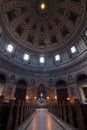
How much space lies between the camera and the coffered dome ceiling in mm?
20164

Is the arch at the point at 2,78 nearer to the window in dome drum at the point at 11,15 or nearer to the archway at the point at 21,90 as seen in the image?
the archway at the point at 21,90

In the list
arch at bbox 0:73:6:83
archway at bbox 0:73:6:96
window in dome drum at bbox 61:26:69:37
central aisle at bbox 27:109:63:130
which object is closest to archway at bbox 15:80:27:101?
archway at bbox 0:73:6:96

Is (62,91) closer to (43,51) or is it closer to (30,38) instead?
(43,51)

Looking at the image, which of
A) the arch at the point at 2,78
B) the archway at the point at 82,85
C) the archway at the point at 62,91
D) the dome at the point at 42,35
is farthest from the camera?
the dome at the point at 42,35

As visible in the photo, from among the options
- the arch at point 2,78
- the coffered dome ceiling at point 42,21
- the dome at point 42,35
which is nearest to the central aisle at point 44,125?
the arch at point 2,78

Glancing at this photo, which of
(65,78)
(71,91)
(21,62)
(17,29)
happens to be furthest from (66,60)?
(17,29)

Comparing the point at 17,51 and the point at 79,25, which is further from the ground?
the point at 79,25

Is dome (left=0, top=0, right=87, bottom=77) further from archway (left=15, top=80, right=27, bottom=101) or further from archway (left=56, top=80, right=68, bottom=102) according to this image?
archway (left=56, top=80, right=68, bottom=102)

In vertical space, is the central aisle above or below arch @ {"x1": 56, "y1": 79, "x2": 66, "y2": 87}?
below

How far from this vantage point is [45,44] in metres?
26.2

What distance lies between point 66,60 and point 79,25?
8.51 meters

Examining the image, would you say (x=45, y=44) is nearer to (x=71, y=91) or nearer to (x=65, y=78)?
(x=65, y=78)

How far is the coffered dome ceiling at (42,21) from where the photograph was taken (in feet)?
66.2

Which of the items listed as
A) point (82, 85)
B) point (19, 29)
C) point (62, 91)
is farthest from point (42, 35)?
point (82, 85)
